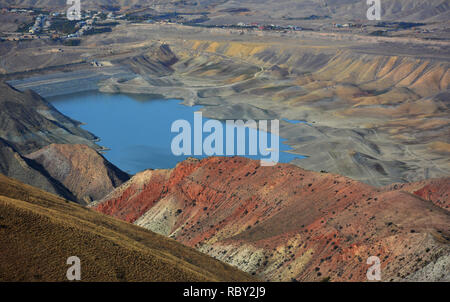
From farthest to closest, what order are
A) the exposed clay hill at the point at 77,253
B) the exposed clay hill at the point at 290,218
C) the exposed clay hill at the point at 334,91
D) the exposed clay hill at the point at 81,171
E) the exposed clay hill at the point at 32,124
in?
the exposed clay hill at the point at 32,124 → the exposed clay hill at the point at 334,91 → the exposed clay hill at the point at 81,171 → the exposed clay hill at the point at 290,218 → the exposed clay hill at the point at 77,253

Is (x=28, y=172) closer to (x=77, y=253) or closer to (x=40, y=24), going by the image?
(x=77, y=253)

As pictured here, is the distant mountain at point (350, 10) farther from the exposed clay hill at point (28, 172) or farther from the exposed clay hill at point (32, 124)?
the exposed clay hill at point (28, 172)

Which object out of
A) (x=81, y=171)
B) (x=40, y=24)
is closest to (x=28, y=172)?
(x=81, y=171)

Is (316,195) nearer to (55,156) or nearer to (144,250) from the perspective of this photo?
(144,250)

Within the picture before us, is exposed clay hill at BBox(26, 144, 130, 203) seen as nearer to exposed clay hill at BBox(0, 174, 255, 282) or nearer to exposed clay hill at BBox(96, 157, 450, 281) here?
exposed clay hill at BBox(96, 157, 450, 281)

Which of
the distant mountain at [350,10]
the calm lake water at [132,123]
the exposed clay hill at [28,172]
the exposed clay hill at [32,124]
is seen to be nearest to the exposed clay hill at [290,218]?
the exposed clay hill at [28,172]

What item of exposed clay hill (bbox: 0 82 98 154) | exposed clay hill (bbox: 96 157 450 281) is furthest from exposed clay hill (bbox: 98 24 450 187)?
exposed clay hill (bbox: 0 82 98 154)
